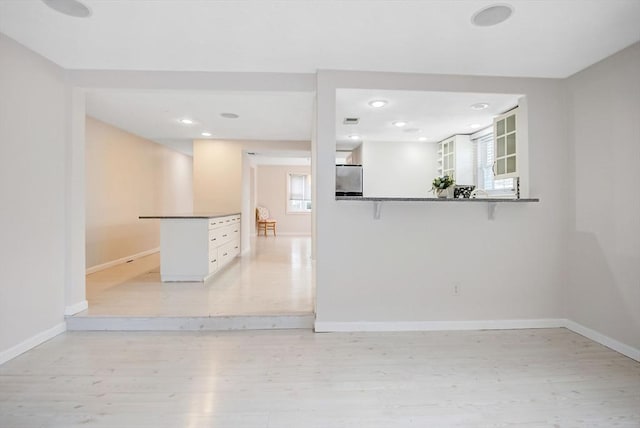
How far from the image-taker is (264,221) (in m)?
9.84

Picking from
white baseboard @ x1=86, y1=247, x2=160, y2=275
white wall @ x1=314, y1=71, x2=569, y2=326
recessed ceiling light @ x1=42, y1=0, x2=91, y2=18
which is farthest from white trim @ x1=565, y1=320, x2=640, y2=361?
white baseboard @ x1=86, y1=247, x2=160, y2=275

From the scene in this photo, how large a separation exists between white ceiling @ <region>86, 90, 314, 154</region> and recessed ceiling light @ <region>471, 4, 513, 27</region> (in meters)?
1.47

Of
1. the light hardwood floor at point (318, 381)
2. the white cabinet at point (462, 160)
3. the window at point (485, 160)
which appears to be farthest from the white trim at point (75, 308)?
the white cabinet at point (462, 160)

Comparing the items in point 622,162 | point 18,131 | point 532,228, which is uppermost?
point 18,131

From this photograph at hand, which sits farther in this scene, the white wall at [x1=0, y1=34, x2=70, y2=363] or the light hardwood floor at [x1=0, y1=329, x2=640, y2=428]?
the white wall at [x1=0, y1=34, x2=70, y2=363]

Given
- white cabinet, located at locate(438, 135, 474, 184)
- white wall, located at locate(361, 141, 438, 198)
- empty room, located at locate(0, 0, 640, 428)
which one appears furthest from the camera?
white wall, located at locate(361, 141, 438, 198)

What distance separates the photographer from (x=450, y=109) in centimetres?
377

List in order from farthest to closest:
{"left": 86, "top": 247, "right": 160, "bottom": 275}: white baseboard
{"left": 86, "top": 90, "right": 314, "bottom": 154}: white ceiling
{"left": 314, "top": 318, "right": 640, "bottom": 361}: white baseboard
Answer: {"left": 86, "top": 247, "right": 160, "bottom": 275}: white baseboard → {"left": 86, "top": 90, "right": 314, "bottom": 154}: white ceiling → {"left": 314, "top": 318, "right": 640, "bottom": 361}: white baseboard

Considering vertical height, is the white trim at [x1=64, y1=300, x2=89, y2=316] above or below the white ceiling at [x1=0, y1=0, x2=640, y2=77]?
below

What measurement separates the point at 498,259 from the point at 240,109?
3.41m

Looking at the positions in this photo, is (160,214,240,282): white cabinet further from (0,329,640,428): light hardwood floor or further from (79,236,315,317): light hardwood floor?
(0,329,640,428): light hardwood floor

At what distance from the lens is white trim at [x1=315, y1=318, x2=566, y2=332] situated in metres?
2.80

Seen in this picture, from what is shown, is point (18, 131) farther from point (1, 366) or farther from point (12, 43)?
point (1, 366)

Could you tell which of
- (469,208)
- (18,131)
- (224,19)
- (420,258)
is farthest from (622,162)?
(18,131)
